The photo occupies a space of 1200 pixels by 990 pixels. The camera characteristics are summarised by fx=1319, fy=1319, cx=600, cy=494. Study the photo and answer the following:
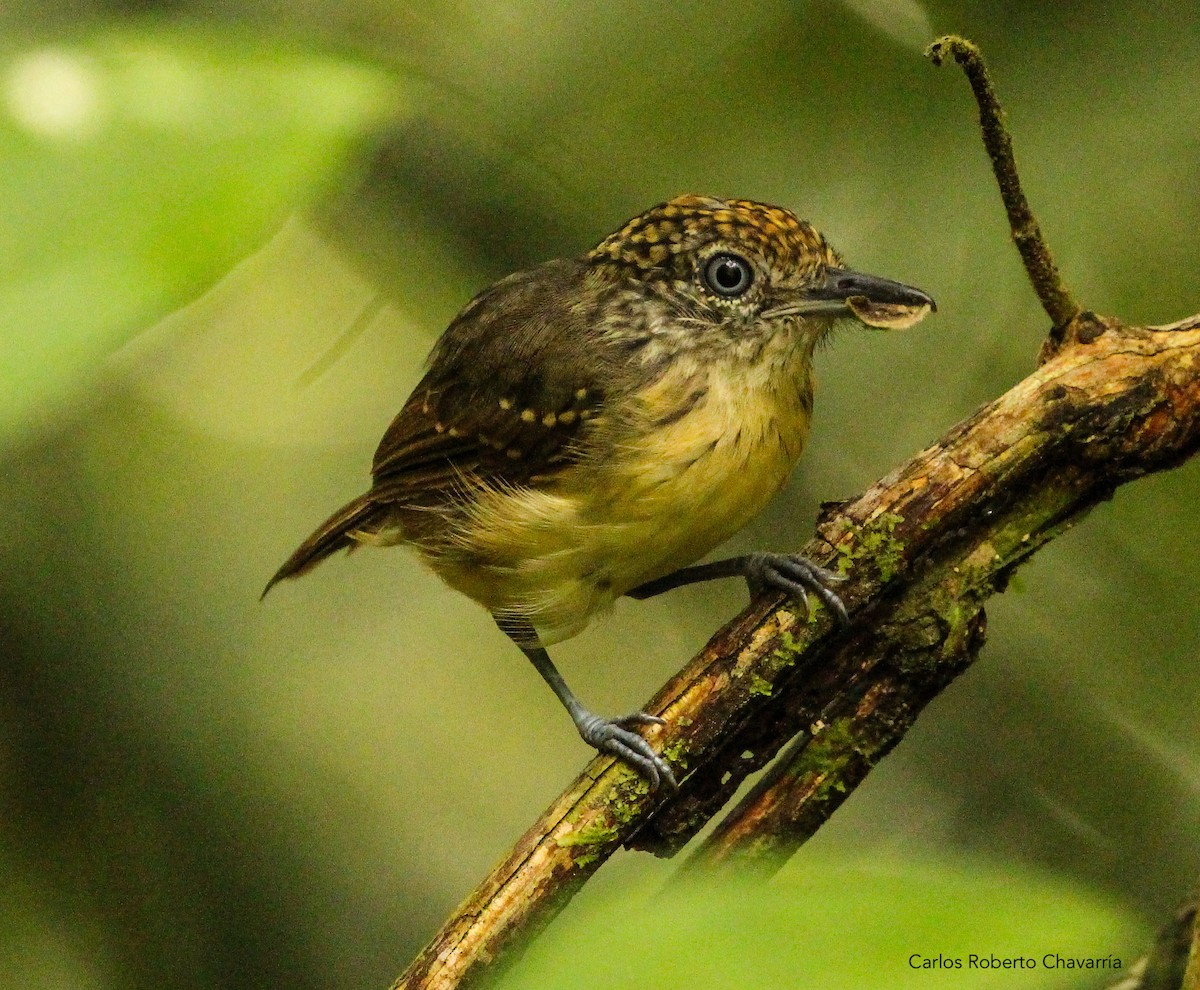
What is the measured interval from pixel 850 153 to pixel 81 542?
227 centimetres

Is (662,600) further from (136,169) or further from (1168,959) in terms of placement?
(136,169)

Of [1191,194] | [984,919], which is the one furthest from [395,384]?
[984,919]

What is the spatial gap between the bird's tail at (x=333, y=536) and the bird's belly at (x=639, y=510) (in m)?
0.46

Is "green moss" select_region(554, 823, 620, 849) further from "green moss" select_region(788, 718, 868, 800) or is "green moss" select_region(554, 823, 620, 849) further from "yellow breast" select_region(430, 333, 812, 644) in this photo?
"yellow breast" select_region(430, 333, 812, 644)

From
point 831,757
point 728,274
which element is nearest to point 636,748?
point 831,757

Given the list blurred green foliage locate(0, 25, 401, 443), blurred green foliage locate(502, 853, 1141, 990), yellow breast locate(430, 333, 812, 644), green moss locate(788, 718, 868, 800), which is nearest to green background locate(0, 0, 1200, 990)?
yellow breast locate(430, 333, 812, 644)

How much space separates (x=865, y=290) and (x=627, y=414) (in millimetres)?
513

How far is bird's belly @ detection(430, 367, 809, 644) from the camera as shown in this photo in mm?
2363

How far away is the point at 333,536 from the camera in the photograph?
9.95ft

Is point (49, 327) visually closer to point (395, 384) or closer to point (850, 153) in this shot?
point (850, 153)

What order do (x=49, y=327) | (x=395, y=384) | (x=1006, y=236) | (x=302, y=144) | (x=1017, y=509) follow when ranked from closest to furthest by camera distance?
1. (x=49, y=327)
2. (x=302, y=144)
3. (x=1017, y=509)
4. (x=1006, y=236)
5. (x=395, y=384)

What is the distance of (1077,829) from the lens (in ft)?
9.99

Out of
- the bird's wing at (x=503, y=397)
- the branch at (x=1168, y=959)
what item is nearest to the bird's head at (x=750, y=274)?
the bird's wing at (x=503, y=397)

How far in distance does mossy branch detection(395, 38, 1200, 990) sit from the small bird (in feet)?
0.34
